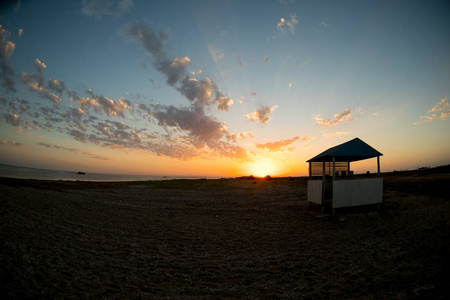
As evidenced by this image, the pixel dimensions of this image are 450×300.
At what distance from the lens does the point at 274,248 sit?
7.45 meters

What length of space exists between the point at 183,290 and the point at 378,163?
15.3 metres

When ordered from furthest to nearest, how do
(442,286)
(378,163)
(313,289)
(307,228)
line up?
(378,163), (307,228), (313,289), (442,286)

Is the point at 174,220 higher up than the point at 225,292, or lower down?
lower down

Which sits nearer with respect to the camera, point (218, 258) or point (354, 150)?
point (218, 258)

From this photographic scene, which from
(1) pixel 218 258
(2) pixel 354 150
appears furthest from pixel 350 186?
(1) pixel 218 258

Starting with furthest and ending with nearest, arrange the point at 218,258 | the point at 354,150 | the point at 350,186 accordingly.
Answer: the point at 354,150 < the point at 350,186 < the point at 218,258

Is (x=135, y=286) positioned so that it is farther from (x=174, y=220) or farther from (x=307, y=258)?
(x=174, y=220)

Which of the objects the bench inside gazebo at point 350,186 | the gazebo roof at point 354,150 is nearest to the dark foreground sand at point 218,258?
the bench inside gazebo at point 350,186

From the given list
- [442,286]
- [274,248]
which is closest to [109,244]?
[274,248]

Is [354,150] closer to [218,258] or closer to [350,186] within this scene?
[350,186]

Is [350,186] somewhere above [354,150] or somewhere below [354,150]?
below

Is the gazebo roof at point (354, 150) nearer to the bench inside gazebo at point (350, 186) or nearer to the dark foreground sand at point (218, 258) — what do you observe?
the bench inside gazebo at point (350, 186)

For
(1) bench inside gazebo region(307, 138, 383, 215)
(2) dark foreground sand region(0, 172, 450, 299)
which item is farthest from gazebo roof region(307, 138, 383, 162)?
(2) dark foreground sand region(0, 172, 450, 299)

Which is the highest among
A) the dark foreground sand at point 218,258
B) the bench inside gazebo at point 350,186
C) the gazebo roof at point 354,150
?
the gazebo roof at point 354,150
